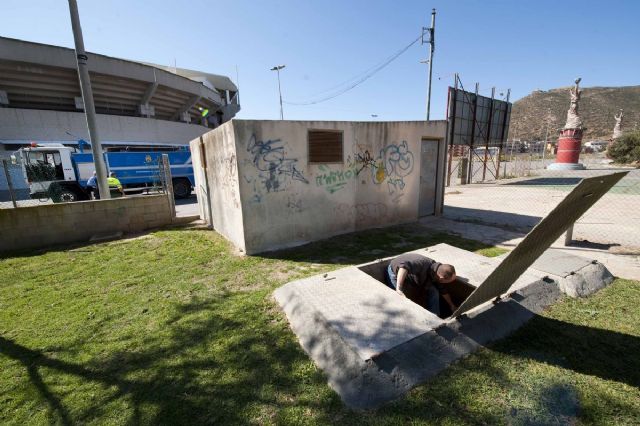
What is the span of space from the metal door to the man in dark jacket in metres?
5.10

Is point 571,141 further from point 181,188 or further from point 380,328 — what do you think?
point 181,188

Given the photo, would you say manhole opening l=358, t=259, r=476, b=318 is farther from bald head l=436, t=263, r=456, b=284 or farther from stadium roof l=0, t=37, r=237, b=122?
stadium roof l=0, t=37, r=237, b=122

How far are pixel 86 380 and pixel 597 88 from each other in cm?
9511

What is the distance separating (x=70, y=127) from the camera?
877 inches

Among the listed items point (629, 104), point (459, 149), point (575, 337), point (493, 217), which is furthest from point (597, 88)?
point (575, 337)

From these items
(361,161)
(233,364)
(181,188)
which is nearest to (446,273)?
(233,364)

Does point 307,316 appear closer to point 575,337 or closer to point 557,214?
point 557,214

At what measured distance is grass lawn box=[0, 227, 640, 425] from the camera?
80.1 inches

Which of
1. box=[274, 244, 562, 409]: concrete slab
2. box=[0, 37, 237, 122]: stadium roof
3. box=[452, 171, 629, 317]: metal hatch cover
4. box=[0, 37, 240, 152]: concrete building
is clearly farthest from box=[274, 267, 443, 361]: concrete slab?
box=[0, 37, 237, 122]: stadium roof

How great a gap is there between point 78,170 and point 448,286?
1622cm

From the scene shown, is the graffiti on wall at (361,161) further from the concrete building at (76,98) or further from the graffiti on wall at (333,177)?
the concrete building at (76,98)

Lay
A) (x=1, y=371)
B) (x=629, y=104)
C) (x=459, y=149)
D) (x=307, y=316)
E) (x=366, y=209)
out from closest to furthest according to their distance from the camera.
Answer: (x=1, y=371) < (x=307, y=316) < (x=366, y=209) < (x=459, y=149) < (x=629, y=104)

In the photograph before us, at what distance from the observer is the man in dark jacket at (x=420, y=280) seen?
336 centimetres

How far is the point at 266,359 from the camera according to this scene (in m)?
2.61
